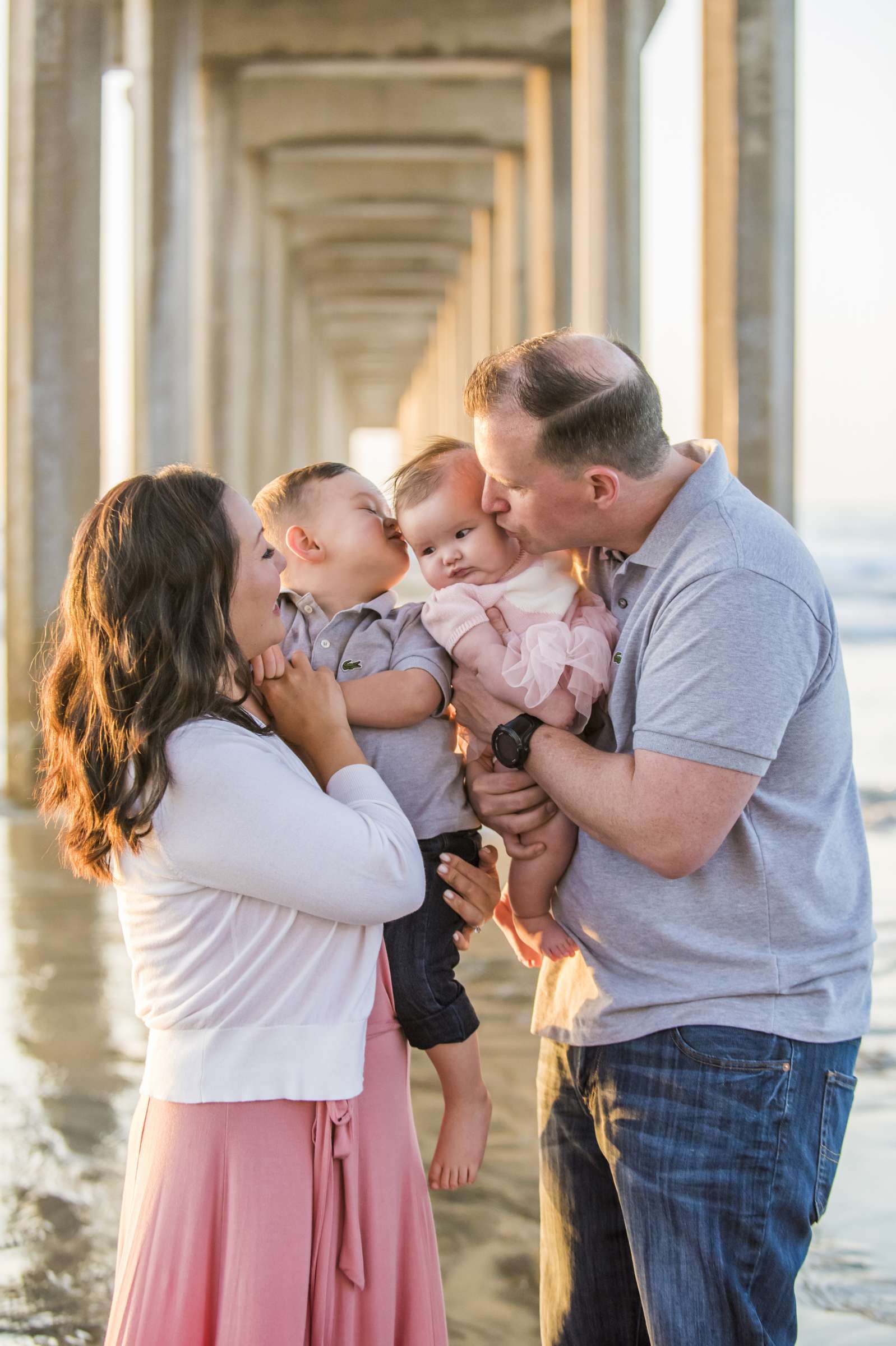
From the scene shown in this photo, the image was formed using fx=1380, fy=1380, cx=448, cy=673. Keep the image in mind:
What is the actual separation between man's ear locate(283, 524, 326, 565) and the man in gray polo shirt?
424 millimetres

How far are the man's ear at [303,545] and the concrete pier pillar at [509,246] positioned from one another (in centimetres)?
1755

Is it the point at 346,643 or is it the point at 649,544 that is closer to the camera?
the point at 649,544

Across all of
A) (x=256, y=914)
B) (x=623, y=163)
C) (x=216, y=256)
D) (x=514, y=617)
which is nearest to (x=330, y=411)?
(x=216, y=256)

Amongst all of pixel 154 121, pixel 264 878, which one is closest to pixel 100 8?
pixel 154 121

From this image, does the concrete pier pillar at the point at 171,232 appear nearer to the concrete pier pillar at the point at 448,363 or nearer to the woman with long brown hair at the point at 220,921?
the woman with long brown hair at the point at 220,921

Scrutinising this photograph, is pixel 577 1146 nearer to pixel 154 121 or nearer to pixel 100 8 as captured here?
pixel 100 8

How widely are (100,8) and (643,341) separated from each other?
230 inches

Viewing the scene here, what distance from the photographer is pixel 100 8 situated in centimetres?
946

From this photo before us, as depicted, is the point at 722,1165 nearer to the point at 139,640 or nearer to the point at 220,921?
the point at 220,921

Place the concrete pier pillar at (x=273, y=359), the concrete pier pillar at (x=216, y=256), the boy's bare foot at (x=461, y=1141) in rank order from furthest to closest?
1. the concrete pier pillar at (x=273, y=359)
2. the concrete pier pillar at (x=216, y=256)
3. the boy's bare foot at (x=461, y=1141)

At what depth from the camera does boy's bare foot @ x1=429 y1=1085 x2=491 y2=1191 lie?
2459 millimetres

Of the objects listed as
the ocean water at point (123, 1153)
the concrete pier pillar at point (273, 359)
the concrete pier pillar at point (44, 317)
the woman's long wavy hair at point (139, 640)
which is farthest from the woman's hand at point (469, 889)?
the concrete pier pillar at point (273, 359)

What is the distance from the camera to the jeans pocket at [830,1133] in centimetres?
210

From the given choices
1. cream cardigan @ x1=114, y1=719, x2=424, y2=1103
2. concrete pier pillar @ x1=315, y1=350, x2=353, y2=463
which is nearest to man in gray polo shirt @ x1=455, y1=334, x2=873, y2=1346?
cream cardigan @ x1=114, y1=719, x2=424, y2=1103
